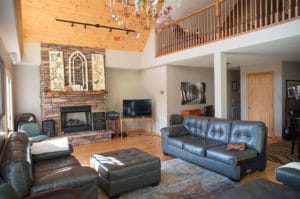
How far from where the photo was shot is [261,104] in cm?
633

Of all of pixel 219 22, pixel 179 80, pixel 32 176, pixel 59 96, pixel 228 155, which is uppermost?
pixel 219 22

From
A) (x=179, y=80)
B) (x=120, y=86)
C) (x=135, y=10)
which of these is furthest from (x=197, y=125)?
(x=120, y=86)

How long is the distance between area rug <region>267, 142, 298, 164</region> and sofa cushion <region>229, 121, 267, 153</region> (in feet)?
3.41

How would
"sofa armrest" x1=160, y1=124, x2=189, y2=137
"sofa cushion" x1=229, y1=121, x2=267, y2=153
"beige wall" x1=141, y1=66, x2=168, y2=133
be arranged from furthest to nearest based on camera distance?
"beige wall" x1=141, y1=66, x2=168, y2=133
"sofa armrest" x1=160, y1=124, x2=189, y2=137
"sofa cushion" x1=229, y1=121, x2=267, y2=153

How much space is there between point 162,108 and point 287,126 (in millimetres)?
3667

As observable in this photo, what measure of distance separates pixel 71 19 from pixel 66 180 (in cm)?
451

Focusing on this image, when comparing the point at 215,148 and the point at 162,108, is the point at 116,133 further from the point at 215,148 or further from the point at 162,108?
the point at 215,148

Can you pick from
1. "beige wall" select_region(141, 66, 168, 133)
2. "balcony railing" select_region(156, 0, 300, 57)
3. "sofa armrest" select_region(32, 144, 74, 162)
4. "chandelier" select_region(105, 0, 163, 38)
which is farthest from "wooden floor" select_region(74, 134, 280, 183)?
"chandelier" select_region(105, 0, 163, 38)

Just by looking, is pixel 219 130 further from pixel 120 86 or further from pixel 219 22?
pixel 120 86

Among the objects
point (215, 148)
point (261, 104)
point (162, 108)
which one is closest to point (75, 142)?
point (162, 108)

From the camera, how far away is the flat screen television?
21.7 ft

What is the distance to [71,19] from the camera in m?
5.30

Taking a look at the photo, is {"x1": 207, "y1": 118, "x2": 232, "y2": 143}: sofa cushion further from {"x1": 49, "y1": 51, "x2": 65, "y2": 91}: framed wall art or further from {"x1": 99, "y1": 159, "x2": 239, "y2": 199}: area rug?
{"x1": 49, "y1": 51, "x2": 65, "y2": 91}: framed wall art

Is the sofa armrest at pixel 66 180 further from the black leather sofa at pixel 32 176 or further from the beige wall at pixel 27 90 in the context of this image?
the beige wall at pixel 27 90
